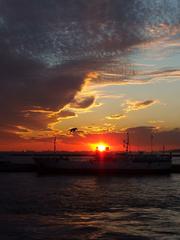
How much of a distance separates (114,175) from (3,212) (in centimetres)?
8577

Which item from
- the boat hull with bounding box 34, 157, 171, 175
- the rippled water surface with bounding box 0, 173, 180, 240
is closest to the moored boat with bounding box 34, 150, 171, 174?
the boat hull with bounding box 34, 157, 171, 175

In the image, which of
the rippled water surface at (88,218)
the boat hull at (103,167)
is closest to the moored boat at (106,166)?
the boat hull at (103,167)

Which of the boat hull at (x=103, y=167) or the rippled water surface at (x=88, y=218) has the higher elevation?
the boat hull at (x=103, y=167)

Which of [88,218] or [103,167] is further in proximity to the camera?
[103,167]

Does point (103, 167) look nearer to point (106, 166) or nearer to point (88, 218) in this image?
point (106, 166)

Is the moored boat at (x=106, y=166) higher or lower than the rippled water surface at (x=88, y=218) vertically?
higher

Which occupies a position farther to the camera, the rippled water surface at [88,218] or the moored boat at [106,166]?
the moored boat at [106,166]

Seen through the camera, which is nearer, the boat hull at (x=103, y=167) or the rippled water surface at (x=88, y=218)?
the rippled water surface at (x=88, y=218)

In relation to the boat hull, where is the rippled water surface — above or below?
below

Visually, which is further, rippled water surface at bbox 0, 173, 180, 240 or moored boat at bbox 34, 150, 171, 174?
moored boat at bbox 34, 150, 171, 174

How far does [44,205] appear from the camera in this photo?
6384 cm

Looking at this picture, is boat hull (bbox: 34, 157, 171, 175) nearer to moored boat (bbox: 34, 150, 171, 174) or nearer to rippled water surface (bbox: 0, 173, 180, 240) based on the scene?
moored boat (bbox: 34, 150, 171, 174)

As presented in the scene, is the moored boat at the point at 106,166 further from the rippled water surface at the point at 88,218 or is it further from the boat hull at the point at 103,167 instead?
the rippled water surface at the point at 88,218

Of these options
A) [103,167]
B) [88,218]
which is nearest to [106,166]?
[103,167]
